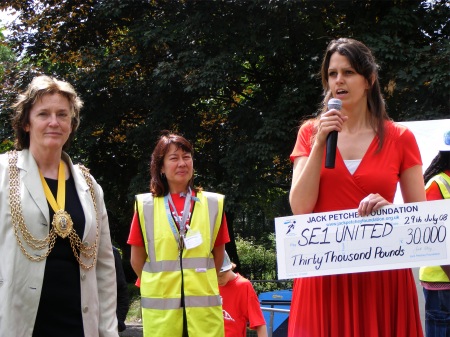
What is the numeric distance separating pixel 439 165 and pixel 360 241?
2451 mm

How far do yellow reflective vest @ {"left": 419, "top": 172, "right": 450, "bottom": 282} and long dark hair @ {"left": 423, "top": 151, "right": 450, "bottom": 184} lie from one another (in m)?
0.10

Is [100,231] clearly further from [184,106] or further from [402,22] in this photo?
[184,106]

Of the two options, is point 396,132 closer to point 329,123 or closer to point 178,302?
point 329,123

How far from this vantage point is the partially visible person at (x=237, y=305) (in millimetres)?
5957

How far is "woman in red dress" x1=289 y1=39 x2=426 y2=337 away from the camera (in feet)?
9.90

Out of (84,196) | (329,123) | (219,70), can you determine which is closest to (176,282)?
(84,196)

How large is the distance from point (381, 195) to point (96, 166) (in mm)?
16229

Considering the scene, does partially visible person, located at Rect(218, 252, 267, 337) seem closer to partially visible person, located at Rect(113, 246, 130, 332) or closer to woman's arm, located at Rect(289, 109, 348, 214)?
partially visible person, located at Rect(113, 246, 130, 332)

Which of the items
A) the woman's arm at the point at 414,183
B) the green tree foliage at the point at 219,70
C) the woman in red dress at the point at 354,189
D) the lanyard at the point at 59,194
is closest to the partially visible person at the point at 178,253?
the lanyard at the point at 59,194

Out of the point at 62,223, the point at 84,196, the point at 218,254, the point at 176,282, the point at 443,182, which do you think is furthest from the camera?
the point at 218,254

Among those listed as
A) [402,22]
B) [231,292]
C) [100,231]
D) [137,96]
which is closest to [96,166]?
[137,96]

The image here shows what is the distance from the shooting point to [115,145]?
18.8m

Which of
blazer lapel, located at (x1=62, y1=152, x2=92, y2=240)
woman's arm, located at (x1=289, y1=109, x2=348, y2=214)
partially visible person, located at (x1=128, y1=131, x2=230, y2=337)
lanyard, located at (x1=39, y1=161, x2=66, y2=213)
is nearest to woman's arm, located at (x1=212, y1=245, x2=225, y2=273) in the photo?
partially visible person, located at (x1=128, y1=131, x2=230, y2=337)

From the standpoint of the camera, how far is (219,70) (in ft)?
48.6
